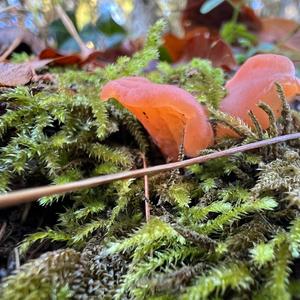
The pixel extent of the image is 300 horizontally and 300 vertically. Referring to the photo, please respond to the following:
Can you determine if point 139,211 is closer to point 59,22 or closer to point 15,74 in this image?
point 15,74

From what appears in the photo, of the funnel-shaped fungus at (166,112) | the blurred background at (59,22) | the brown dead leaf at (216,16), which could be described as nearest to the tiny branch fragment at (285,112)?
the funnel-shaped fungus at (166,112)

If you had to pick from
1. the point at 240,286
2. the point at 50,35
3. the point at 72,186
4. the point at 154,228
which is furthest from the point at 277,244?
the point at 50,35

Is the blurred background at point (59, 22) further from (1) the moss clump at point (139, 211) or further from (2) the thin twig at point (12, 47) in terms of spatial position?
(1) the moss clump at point (139, 211)

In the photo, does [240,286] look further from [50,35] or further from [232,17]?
[232,17]

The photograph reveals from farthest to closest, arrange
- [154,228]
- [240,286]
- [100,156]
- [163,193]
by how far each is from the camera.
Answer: [100,156] → [163,193] → [154,228] → [240,286]

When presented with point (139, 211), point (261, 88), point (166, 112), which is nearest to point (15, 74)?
point (166, 112)

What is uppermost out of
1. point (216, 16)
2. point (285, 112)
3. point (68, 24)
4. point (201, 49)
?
point (68, 24)

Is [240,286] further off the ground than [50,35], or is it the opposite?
[50,35]
